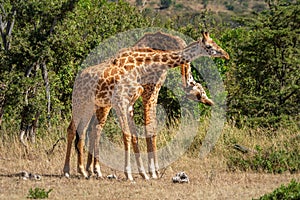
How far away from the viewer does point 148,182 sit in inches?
413

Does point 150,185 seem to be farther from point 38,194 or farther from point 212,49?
point 212,49

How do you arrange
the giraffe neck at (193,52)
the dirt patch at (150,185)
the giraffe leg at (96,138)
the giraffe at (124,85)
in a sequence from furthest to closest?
the giraffe leg at (96,138) < the giraffe neck at (193,52) < the giraffe at (124,85) < the dirt patch at (150,185)

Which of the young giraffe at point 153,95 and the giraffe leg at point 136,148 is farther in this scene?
the young giraffe at point 153,95

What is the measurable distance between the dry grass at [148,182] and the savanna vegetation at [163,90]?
152 millimetres

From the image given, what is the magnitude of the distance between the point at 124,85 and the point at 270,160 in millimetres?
3401

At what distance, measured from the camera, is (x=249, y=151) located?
501 inches

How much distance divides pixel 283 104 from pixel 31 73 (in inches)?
294

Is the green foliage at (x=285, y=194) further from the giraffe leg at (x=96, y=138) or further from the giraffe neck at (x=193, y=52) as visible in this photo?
Answer: the giraffe leg at (x=96, y=138)

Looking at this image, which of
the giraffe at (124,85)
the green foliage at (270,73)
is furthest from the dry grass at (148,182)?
the green foliage at (270,73)

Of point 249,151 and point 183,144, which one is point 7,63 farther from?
point 249,151

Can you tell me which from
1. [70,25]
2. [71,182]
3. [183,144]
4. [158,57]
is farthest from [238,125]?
[71,182]

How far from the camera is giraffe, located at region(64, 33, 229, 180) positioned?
10.7 metres

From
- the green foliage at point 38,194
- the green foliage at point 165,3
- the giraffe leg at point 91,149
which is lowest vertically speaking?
the green foliage at point 38,194

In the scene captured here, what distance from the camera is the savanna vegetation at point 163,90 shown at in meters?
13.4
